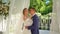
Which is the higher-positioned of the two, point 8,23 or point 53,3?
point 53,3

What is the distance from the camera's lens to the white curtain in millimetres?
2016

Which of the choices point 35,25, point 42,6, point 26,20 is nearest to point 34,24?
point 35,25

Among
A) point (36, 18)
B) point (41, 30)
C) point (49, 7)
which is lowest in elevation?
point (41, 30)

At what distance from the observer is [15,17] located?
6.75 ft

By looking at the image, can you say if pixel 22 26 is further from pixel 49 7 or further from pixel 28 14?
pixel 49 7

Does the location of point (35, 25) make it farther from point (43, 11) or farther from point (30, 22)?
point (43, 11)

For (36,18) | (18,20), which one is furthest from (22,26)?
(36,18)

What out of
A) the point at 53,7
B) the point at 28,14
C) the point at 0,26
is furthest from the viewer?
the point at 0,26

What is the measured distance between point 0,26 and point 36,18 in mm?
534

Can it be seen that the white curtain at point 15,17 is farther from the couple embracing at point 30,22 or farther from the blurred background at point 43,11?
the blurred background at point 43,11

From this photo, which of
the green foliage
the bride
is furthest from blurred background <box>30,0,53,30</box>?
the bride

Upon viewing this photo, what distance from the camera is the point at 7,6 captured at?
210cm

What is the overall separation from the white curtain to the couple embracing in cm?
6

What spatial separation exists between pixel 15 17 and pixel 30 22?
0.76ft
